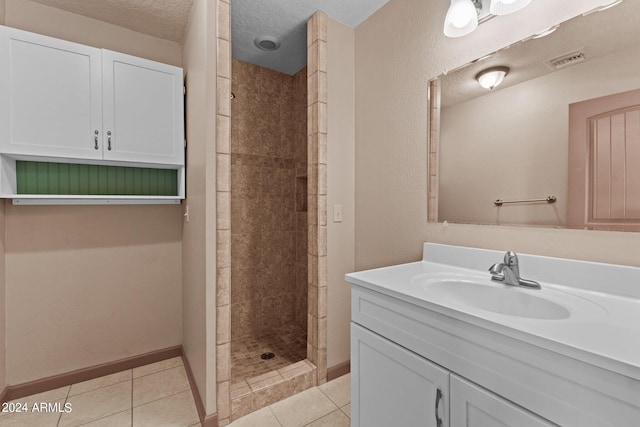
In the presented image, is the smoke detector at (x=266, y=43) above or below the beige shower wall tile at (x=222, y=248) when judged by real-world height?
above

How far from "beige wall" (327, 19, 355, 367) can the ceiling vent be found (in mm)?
1111

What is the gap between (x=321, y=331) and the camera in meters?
1.83

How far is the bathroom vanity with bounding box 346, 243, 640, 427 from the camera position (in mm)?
564

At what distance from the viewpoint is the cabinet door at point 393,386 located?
0.84m

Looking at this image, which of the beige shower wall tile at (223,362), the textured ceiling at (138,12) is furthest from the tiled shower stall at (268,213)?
the beige shower wall tile at (223,362)

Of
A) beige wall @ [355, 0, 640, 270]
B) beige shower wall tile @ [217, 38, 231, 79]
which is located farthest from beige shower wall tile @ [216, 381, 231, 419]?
beige shower wall tile @ [217, 38, 231, 79]

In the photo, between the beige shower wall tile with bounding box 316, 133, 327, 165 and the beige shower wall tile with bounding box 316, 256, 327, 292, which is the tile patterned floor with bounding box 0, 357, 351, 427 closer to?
the beige shower wall tile with bounding box 316, 256, 327, 292

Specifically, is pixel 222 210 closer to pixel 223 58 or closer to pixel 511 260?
pixel 223 58

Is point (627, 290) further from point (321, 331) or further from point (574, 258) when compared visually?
point (321, 331)

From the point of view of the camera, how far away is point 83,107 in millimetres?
1631

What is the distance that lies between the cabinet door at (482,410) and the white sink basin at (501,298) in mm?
235

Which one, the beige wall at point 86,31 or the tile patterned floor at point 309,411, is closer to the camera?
the tile patterned floor at point 309,411

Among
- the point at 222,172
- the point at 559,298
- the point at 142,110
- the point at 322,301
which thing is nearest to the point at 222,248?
the point at 222,172

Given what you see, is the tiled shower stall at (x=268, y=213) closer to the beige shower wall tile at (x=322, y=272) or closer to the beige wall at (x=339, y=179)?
the beige wall at (x=339, y=179)
